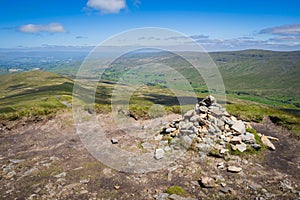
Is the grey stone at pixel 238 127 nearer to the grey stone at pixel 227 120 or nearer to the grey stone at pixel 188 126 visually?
the grey stone at pixel 227 120

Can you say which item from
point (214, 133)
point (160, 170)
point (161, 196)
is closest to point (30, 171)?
point (160, 170)

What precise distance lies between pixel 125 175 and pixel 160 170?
235 cm

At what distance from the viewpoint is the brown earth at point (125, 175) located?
40.1ft

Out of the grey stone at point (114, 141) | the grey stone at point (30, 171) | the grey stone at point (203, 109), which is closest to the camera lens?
the grey stone at point (30, 171)

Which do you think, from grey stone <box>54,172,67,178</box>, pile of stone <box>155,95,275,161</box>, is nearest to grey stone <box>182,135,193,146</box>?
pile of stone <box>155,95,275,161</box>

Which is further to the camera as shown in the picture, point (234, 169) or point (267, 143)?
point (267, 143)

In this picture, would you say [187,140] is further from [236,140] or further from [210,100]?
[210,100]

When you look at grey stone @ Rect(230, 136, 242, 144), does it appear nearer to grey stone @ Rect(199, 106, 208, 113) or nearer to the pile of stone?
the pile of stone

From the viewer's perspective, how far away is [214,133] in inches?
722

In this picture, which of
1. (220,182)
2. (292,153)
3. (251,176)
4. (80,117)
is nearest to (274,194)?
(251,176)

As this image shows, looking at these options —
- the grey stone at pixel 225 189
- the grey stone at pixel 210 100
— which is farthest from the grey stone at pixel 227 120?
the grey stone at pixel 225 189

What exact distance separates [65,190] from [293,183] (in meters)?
13.4

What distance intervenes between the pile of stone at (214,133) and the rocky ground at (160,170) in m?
0.08

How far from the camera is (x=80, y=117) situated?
80.6ft
